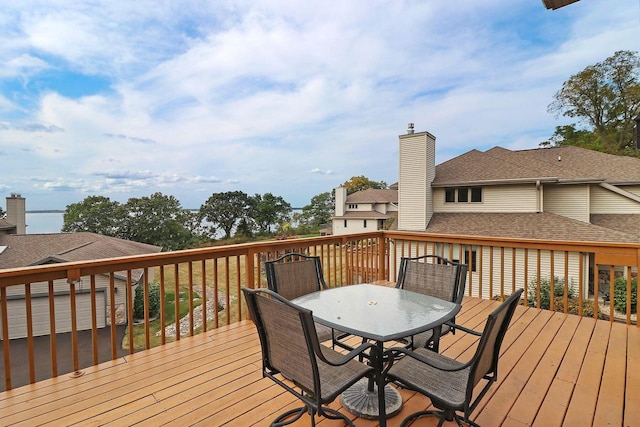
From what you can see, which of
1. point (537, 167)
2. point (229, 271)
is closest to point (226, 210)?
point (537, 167)

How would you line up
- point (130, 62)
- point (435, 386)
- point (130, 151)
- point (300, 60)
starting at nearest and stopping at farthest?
point (435, 386) < point (300, 60) < point (130, 62) < point (130, 151)

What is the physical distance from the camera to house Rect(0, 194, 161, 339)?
847cm

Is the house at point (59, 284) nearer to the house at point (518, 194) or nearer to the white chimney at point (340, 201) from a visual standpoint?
the house at point (518, 194)

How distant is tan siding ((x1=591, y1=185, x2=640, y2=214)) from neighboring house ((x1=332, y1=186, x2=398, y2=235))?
41.8ft

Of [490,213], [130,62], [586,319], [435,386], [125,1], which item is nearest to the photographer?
[435,386]

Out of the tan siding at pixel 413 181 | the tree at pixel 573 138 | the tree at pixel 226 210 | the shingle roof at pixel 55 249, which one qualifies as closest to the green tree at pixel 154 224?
the tree at pixel 226 210

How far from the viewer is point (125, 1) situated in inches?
249

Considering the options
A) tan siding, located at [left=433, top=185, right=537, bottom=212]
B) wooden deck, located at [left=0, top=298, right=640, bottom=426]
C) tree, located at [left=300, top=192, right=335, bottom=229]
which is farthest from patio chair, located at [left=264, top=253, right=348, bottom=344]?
tree, located at [left=300, top=192, right=335, bottom=229]

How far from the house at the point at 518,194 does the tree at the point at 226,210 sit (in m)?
20.2

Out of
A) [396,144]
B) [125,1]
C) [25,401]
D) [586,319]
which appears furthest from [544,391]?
[396,144]

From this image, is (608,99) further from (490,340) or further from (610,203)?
(490,340)

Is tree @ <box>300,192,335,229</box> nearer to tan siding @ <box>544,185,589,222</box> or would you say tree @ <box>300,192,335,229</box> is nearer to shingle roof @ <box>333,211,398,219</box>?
shingle roof @ <box>333,211,398,219</box>

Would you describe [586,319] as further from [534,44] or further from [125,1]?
[534,44]

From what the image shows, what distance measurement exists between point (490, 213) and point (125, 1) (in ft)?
42.0
